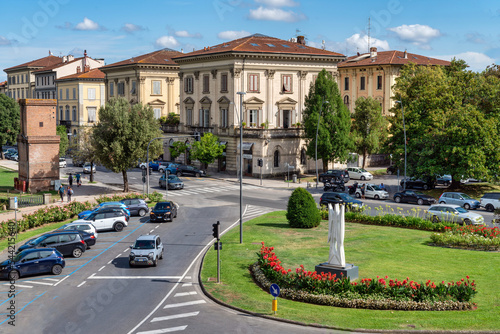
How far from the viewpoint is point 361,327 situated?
71.6ft

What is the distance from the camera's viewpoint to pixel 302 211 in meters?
41.6

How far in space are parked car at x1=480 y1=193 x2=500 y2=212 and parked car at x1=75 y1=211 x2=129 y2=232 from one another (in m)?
31.3

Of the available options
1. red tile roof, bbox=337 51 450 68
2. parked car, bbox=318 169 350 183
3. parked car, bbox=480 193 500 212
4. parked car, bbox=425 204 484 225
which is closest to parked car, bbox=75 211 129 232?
parked car, bbox=425 204 484 225

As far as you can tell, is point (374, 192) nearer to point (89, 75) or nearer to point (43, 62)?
point (89, 75)

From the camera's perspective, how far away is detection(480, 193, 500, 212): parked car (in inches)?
1988

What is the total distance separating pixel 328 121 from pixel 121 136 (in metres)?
26.1

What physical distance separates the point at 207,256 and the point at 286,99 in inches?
1928

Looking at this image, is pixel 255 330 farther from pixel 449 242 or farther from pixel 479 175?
pixel 479 175

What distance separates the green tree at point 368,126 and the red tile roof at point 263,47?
A: 27.3 feet

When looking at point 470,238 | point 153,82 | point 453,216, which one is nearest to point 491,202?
point 453,216

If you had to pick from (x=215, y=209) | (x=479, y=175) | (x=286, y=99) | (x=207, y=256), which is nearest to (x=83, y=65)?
(x=286, y=99)

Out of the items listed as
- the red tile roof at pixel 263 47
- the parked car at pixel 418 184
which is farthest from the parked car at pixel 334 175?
the red tile roof at pixel 263 47

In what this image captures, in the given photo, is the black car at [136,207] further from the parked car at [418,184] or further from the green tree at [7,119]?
the green tree at [7,119]

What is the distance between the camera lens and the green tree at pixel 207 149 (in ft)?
246
